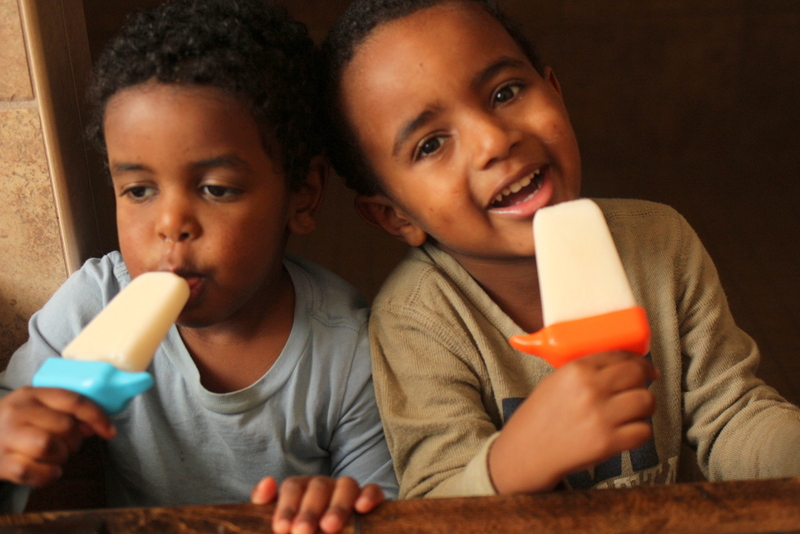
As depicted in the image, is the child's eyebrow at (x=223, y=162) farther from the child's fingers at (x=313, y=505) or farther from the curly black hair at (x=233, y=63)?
the child's fingers at (x=313, y=505)

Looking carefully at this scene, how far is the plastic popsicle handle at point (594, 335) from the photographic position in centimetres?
67

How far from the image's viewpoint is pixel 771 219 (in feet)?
7.48

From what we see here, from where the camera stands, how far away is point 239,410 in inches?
39.2

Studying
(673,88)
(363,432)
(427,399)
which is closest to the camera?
(427,399)

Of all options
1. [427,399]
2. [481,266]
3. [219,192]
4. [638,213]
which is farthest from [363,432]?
[638,213]

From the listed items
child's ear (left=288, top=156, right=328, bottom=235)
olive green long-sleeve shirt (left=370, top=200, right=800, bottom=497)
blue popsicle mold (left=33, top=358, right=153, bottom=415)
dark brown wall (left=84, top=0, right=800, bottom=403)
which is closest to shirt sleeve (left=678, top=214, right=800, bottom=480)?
olive green long-sleeve shirt (left=370, top=200, right=800, bottom=497)

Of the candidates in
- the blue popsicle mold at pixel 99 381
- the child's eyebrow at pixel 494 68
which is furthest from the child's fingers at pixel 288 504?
the child's eyebrow at pixel 494 68

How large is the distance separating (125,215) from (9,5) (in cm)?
29

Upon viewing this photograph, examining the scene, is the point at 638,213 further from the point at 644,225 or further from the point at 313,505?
the point at 313,505

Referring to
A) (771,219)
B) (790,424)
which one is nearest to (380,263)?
(771,219)

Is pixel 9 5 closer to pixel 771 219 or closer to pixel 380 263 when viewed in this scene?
pixel 380 263

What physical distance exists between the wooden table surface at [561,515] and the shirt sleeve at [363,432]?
1.31 ft

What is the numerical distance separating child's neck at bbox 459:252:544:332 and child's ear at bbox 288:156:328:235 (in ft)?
0.68

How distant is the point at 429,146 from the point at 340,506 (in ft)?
1.44
